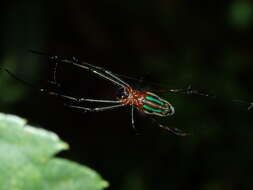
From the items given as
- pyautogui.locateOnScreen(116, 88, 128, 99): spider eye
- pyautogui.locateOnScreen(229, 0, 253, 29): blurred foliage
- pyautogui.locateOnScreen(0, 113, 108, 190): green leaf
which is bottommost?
pyautogui.locateOnScreen(0, 113, 108, 190): green leaf

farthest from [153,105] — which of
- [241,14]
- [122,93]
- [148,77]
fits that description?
[241,14]

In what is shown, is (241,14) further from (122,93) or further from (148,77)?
(122,93)

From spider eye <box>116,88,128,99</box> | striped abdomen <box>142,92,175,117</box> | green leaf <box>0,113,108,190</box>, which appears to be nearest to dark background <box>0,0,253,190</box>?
spider eye <box>116,88,128,99</box>

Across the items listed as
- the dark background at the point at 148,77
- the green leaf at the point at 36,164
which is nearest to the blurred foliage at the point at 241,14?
the dark background at the point at 148,77

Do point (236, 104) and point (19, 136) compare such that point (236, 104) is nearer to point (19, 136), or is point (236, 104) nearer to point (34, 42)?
point (34, 42)

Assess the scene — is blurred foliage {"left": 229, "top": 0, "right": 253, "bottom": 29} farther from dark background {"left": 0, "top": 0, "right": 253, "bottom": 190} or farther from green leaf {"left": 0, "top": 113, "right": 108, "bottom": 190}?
green leaf {"left": 0, "top": 113, "right": 108, "bottom": 190}

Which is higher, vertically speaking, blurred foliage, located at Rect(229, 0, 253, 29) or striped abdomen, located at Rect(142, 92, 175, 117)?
blurred foliage, located at Rect(229, 0, 253, 29)

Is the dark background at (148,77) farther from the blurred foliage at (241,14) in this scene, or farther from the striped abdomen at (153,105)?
the striped abdomen at (153,105)

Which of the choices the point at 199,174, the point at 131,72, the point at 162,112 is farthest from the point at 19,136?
the point at 131,72
